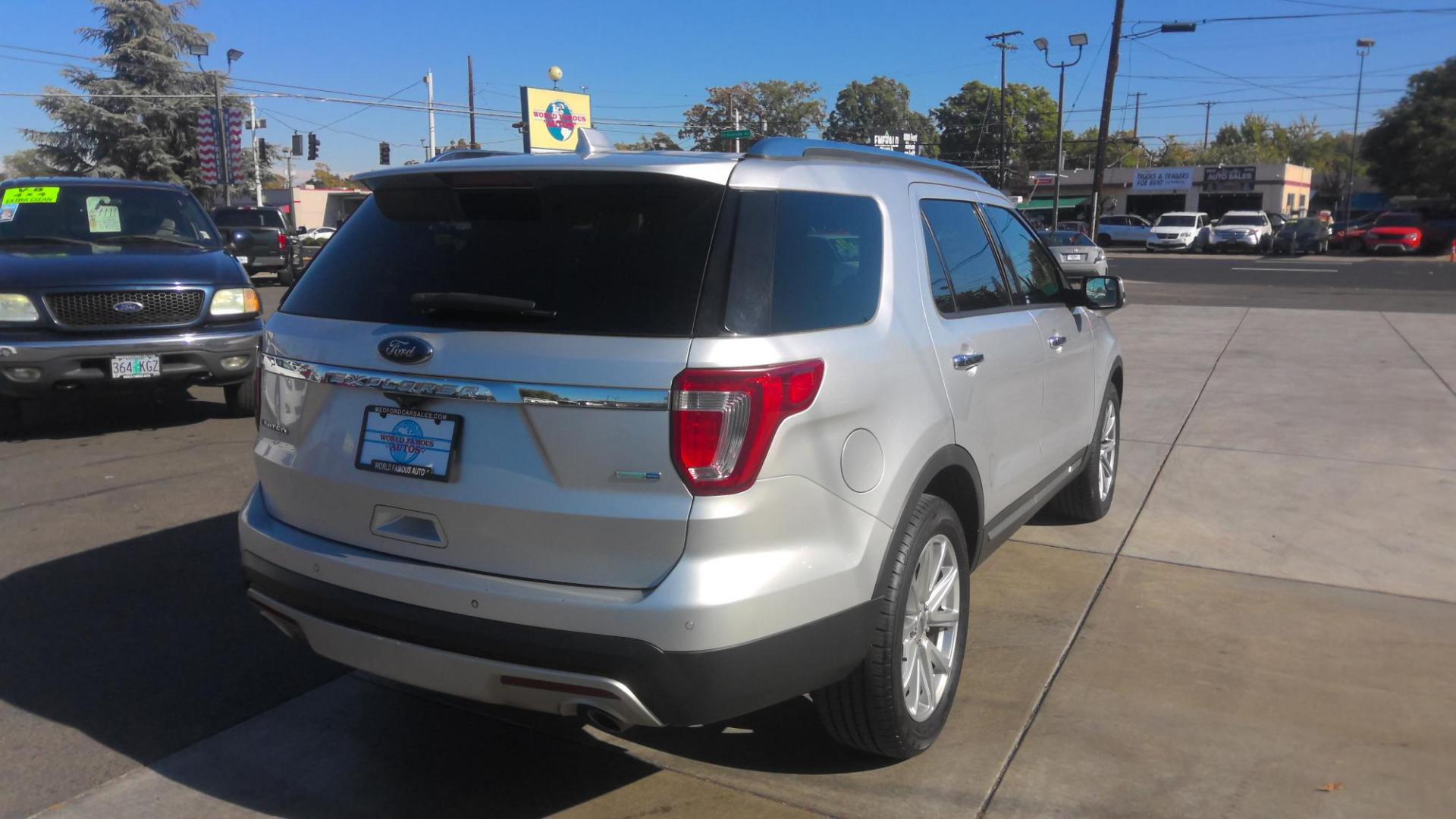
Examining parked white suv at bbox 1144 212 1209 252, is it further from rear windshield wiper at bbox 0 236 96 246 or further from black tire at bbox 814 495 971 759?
black tire at bbox 814 495 971 759

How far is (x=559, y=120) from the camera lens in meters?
46.1

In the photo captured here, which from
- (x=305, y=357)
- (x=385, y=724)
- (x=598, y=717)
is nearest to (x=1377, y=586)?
(x=598, y=717)

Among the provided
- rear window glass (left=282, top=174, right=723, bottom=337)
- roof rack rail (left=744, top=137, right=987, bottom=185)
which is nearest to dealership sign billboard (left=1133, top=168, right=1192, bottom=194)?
roof rack rail (left=744, top=137, right=987, bottom=185)

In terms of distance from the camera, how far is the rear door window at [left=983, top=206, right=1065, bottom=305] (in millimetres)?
4527

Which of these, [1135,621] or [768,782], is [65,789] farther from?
[1135,621]

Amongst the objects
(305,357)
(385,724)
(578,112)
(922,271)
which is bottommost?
(385,724)

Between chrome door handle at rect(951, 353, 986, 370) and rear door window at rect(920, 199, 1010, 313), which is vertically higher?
rear door window at rect(920, 199, 1010, 313)

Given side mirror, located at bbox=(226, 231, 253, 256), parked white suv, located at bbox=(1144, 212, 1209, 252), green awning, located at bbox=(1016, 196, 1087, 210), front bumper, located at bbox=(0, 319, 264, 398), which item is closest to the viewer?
front bumper, located at bbox=(0, 319, 264, 398)

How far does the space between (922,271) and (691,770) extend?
5.68 feet

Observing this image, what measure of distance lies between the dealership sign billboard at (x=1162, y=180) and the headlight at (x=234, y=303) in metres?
66.6

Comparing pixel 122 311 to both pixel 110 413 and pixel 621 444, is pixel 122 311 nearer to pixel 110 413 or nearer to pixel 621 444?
pixel 110 413

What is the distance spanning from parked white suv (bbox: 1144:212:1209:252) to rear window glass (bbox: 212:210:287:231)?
115 ft

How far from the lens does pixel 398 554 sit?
291 cm

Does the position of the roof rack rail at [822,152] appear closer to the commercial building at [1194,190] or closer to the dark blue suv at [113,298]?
the dark blue suv at [113,298]
